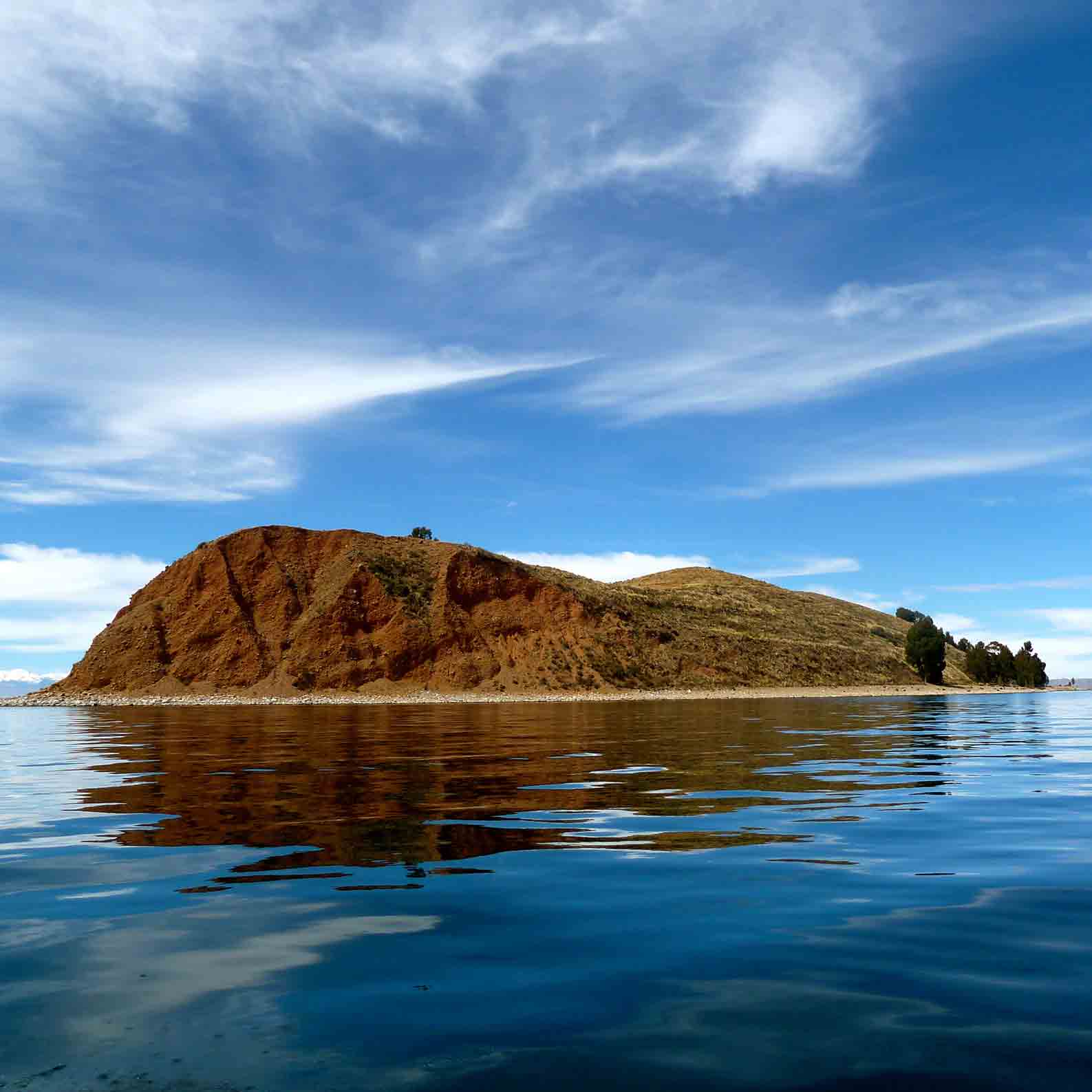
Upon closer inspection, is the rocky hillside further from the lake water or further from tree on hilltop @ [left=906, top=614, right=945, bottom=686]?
the lake water

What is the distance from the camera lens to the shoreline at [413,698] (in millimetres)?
85625

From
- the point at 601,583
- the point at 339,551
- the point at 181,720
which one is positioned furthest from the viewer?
the point at 601,583

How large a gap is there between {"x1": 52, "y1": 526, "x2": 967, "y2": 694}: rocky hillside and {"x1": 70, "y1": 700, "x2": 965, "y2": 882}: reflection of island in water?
6292 cm

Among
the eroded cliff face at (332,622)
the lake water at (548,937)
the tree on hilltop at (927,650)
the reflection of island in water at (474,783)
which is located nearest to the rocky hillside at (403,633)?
the eroded cliff face at (332,622)

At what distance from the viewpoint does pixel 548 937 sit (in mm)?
6410

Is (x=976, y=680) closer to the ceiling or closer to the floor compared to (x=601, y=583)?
closer to the floor

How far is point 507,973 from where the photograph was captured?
5.61 metres

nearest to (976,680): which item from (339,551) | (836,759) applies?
(339,551)

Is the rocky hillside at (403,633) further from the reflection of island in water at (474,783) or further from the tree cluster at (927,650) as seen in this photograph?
the reflection of island in water at (474,783)

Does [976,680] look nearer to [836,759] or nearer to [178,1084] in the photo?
[836,759]

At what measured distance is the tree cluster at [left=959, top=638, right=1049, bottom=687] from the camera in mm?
130750

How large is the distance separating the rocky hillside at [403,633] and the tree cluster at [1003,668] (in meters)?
12.3

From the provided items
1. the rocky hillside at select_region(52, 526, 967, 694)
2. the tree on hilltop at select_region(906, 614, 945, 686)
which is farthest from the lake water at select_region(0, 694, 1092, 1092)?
the tree on hilltop at select_region(906, 614, 945, 686)

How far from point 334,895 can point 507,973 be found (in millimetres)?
2445
